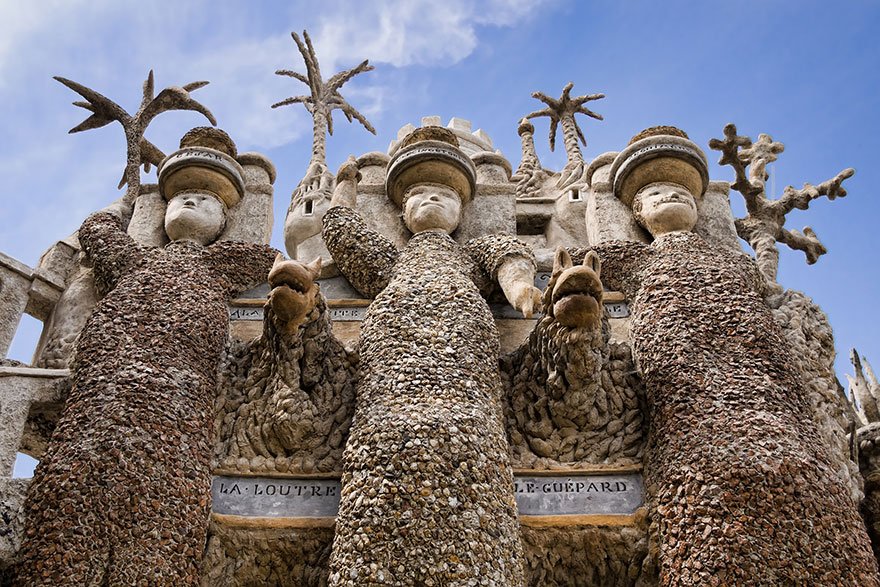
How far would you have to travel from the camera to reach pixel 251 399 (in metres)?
6.55

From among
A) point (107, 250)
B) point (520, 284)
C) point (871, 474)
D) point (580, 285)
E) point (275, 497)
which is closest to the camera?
point (580, 285)

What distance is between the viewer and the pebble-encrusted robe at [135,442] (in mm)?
5254

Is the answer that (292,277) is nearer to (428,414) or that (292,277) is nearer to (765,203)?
(428,414)

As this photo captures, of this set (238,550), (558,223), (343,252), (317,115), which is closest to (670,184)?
(558,223)

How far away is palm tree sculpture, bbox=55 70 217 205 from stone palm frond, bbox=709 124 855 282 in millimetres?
5630

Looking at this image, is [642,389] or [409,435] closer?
[409,435]

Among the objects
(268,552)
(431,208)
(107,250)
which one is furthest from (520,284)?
(107,250)

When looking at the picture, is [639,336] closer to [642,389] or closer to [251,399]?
[642,389]

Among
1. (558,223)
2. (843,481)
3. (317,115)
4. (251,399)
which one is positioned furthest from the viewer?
(317,115)

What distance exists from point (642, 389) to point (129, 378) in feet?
11.8

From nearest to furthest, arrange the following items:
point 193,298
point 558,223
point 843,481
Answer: point 843,481
point 193,298
point 558,223

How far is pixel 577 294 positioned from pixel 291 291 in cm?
186

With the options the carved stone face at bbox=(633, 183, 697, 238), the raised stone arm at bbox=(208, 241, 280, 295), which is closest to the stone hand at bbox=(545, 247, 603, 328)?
the carved stone face at bbox=(633, 183, 697, 238)

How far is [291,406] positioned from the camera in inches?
246
